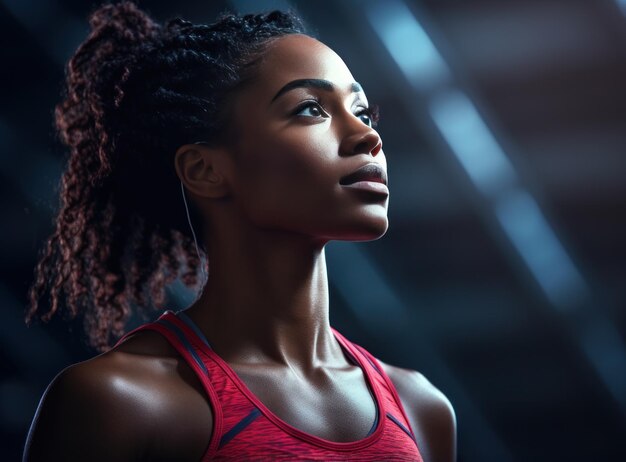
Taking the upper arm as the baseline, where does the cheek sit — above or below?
above

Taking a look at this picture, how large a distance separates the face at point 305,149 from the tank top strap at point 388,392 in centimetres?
25

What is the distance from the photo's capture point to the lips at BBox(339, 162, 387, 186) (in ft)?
4.58

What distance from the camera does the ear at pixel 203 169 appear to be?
148cm

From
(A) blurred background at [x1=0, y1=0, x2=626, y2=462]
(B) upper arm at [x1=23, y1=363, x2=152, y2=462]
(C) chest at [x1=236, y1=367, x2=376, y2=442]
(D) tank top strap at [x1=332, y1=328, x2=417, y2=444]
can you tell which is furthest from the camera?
(A) blurred background at [x1=0, y1=0, x2=626, y2=462]

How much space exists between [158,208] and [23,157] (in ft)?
5.31

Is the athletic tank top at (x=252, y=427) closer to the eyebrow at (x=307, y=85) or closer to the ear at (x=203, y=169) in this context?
the ear at (x=203, y=169)

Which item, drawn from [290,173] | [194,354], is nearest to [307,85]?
[290,173]

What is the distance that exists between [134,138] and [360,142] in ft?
1.24

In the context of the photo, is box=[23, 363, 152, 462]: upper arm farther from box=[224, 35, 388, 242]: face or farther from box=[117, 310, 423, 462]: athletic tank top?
box=[224, 35, 388, 242]: face

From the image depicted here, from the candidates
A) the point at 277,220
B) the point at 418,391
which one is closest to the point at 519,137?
the point at 418,391

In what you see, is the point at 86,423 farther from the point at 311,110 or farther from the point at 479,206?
the point at 479,206

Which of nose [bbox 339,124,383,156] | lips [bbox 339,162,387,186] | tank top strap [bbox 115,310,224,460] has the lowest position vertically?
tank top strap [bbox 115,310,224,460]

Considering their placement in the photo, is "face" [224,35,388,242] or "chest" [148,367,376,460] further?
"face" [224,35,388,242]

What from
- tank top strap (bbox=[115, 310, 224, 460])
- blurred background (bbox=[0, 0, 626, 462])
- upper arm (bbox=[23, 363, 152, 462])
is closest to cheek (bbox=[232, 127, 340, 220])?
tank top strap (bbox=[115, 310, 224, 460])
